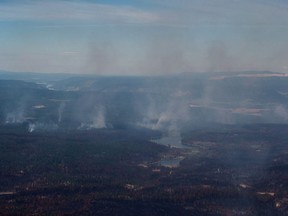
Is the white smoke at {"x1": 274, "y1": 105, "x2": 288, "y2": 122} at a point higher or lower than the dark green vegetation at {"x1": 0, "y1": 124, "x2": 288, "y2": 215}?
lower

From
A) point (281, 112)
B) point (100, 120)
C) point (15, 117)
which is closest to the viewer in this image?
point (100, 120)

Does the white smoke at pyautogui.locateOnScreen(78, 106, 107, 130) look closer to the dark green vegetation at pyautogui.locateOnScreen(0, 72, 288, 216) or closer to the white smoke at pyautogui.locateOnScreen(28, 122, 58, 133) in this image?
the dark green vegetation at pyautogui.locateOnScreen(0, 72, 288, 216)

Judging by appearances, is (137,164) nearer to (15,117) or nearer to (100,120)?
(100,120)

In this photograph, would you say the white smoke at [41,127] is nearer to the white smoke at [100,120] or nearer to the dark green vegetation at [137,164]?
the dark green vegetation at [137,164]

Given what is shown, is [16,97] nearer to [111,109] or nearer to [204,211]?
[111,109]

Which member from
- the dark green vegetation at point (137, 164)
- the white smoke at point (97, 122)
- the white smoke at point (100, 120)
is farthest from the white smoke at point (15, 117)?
the white smoke at point (100, 120)

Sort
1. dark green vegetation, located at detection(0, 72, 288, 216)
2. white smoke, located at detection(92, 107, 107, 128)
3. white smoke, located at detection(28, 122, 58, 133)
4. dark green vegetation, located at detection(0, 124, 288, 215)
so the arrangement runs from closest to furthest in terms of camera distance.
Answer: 1. dark green vegetation, located at detection(0, 124, 288, 215)
2. dark green vegetation, located at detection(0, 72, 288, 216)
3. white smoke, located at detection(28, 122, 58, 133)
4. white smoke, located at detection(92, 107, 107, 128)

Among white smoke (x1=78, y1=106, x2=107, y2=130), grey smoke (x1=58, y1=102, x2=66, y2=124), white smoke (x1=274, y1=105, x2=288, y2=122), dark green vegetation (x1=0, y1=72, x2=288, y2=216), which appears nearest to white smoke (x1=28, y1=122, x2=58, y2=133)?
dark green vegetation (x1=0, y1=72, x2=288, y2=216)

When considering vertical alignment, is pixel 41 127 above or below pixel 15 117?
above

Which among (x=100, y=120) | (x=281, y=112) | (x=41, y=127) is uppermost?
(x=41, y=127)

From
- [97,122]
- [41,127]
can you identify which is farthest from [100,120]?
[41,127]
